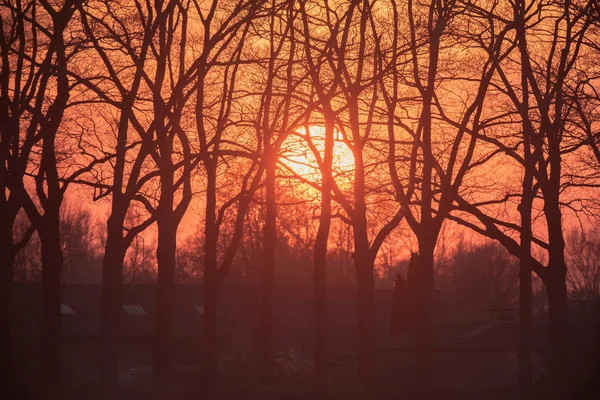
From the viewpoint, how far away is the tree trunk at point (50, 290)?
974 inches

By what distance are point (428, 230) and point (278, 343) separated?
742 inches

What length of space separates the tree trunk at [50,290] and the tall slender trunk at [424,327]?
10.2 m

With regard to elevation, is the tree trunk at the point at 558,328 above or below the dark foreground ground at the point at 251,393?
above

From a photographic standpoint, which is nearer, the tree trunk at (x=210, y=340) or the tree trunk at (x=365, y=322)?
the tree trunk at (x=210, y=340)

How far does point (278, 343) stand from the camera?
1598 inches

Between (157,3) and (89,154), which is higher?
(157,3)

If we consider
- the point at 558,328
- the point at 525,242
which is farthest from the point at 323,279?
the point at 525,242

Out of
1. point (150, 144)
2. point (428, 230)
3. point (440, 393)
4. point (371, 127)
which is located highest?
point (371, 127)

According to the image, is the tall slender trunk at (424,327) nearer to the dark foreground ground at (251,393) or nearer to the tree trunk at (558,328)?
the dark foreground ground at (251,393)

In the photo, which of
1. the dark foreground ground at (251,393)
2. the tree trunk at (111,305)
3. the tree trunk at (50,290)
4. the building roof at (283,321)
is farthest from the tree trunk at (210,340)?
the building roof at (283,321)

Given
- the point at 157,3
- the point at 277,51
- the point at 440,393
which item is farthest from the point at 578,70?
the point at 157,3

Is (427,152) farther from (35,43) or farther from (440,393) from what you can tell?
(35,43)

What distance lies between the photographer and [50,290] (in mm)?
25281

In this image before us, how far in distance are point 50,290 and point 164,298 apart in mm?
3300
